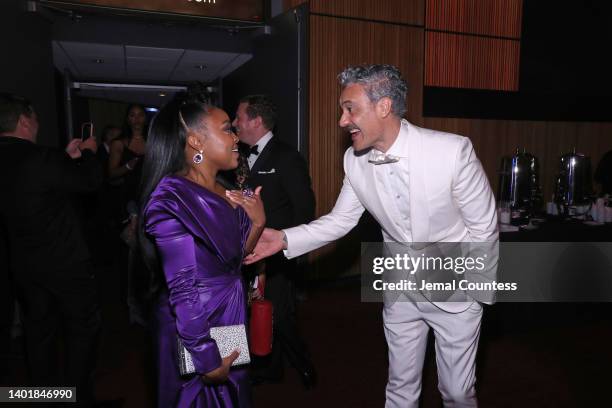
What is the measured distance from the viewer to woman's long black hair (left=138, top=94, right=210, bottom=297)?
1.75 m

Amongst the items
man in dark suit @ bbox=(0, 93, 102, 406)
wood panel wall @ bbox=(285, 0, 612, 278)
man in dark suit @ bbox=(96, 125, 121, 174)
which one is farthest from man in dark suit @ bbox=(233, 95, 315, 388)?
man in dark suit @ bbox=(96, 125, 121, 174)

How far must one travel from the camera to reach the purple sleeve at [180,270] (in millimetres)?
1591

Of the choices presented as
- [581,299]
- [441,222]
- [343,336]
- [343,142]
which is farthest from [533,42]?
[441,222]

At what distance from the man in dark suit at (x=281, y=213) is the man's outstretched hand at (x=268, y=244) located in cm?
92

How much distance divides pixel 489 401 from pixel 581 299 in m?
1.85

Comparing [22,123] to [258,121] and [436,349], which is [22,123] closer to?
[258,121]

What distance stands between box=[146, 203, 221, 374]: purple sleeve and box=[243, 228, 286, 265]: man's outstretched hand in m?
0.74

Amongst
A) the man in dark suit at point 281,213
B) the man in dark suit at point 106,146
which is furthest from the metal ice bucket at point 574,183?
the man in dark suit at point 106,146

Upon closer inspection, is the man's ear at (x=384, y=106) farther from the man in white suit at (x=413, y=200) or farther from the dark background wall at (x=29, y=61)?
the dark background wall at (x=29, y=61)

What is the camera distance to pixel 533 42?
6.58 metres

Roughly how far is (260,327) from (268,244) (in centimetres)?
43

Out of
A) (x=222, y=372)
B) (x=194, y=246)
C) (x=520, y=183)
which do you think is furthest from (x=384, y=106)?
(x=520, y=183)

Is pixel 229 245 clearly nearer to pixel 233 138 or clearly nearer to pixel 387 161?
pixel 233 138

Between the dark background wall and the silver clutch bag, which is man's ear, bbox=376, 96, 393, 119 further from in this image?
the dark background wall
